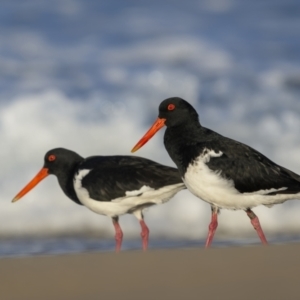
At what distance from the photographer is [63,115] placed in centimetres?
1703

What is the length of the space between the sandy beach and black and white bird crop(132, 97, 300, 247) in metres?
2.31

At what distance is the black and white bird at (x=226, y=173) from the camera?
9227 mm

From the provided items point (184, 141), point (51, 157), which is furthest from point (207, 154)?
point (51, 157)

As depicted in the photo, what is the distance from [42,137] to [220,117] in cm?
305

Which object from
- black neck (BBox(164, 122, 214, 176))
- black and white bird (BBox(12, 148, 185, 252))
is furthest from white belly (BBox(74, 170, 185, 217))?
black neck (BBox(164, 122, 214, 176))

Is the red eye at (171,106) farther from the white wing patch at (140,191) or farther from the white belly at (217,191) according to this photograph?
the white belly at (217,191)

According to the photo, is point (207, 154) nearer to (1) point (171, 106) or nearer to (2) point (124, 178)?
(1) point (171, 106)

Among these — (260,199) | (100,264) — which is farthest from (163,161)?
(100,264)

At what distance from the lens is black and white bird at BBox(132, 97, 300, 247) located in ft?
30.3

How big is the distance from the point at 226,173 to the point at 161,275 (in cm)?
340

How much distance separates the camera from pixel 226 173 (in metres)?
9.29

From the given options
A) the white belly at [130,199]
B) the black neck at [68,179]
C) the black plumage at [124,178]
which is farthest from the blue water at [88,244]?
the black plumage at [124,178]

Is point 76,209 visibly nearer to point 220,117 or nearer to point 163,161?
point 163,161

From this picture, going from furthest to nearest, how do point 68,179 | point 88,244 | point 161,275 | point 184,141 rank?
point 88,244 → point 68,179 → point 184,141 → point 161,275
